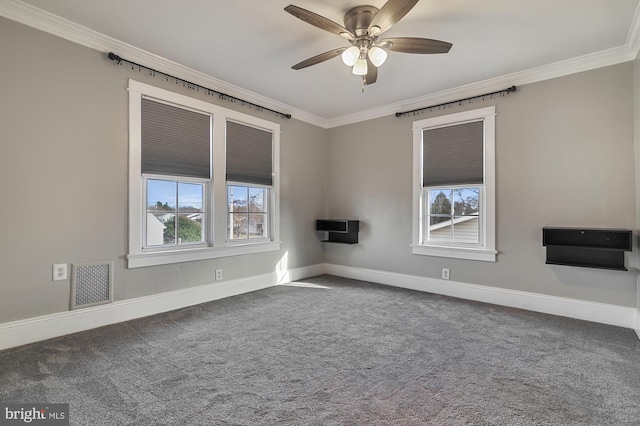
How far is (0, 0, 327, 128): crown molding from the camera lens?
7.78 feet

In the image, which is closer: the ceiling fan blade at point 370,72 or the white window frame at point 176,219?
the ceiling fan blade at point 370,72

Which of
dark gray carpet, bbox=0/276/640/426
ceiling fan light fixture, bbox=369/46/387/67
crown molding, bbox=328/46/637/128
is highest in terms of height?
crown molding, bbox=328/46/637/128

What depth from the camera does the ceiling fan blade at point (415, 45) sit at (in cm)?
230

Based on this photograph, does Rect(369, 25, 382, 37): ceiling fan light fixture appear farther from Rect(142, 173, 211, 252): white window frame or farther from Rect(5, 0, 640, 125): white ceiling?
Rect(142, 173, 211, 252): white window frame

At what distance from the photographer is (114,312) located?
286 cm

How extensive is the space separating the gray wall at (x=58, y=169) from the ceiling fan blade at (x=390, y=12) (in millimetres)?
2342

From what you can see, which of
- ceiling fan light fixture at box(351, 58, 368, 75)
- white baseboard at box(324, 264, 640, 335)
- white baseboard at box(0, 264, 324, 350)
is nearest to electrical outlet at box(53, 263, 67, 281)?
white baseboard at box(0, 264, 324, 350)

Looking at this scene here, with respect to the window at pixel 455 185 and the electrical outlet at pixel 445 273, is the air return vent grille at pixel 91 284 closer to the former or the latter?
the window at pixel 455 185

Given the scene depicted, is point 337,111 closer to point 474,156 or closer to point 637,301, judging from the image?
point 474,156

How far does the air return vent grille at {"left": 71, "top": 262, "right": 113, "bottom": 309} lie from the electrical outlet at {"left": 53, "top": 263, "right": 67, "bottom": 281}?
0.05m

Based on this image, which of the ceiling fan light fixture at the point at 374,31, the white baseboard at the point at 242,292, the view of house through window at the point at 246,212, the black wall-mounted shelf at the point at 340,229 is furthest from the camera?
the black wall-mounted shelf at the point at 340,229

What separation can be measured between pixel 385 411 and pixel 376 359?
0.59 meters

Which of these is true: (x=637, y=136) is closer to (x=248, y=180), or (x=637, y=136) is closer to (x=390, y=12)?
(x=390, y=12)
